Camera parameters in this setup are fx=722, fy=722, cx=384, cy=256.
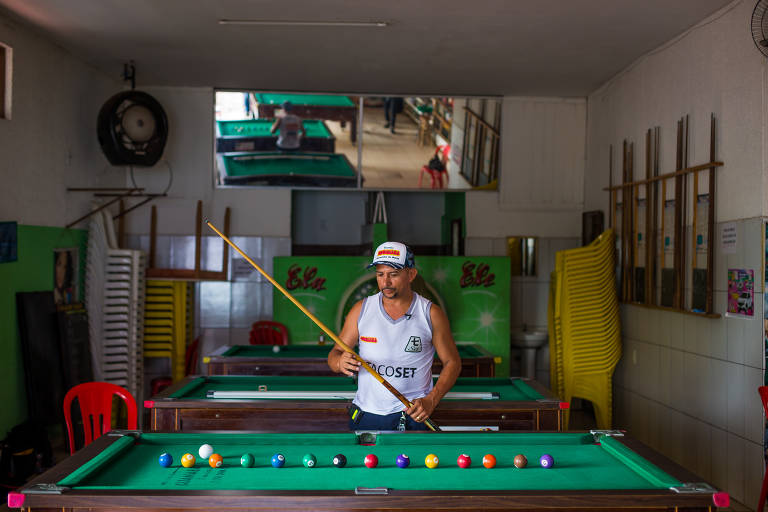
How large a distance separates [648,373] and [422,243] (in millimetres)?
3420

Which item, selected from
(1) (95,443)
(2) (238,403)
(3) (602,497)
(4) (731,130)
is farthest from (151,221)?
(3) (602,497)

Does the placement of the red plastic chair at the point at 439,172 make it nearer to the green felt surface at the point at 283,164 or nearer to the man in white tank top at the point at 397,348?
the green felt surface at the point at 283,164

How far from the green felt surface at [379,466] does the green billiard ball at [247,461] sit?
→ 0.08 ft

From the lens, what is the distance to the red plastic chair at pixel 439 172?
795 centimetres

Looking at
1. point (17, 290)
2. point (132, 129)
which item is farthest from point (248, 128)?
point (17, 290)

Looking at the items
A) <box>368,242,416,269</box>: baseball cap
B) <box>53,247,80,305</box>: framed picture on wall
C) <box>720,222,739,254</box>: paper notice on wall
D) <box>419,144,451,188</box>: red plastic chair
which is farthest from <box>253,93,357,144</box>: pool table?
<box>368,242,416,269</box>: baseball cap

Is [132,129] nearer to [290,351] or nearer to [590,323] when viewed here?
[290,351]

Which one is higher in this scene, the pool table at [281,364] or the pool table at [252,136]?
the pool table at [252,136]

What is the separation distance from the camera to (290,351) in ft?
19.5

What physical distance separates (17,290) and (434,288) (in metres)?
3.70

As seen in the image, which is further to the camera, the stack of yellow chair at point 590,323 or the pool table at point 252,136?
Answer: the pool table at point 252,136

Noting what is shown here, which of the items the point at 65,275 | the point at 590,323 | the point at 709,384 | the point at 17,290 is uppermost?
the point at 65,275

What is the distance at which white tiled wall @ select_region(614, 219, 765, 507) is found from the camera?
4.62 metres

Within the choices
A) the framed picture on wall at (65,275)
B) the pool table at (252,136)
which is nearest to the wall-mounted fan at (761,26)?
the pool table at (252,136)
